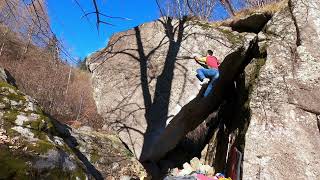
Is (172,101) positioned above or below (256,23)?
below

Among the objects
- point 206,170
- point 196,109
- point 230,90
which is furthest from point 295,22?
point 206,170

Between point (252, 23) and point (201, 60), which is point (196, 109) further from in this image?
point (252, 23)

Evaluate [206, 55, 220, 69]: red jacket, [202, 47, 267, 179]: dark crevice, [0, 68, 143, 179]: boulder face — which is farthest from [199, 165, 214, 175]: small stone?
[206, 55, 220, 69]: red jacket

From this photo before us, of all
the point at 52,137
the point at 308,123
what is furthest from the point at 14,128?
the point at 308,123

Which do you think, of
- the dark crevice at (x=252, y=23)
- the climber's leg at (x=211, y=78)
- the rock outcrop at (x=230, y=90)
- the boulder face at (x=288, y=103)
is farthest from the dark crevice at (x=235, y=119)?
the dark crevice at (x=252, y=23)

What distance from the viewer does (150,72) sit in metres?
8.66

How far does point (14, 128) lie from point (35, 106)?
820mm

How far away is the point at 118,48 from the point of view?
30.7 ft

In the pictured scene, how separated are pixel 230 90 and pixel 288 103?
3.07 m

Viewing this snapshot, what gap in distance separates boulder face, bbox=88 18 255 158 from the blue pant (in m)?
0.18

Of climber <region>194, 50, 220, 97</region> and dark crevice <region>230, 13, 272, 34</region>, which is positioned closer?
climber <region>194, 50, 220, 97</region>

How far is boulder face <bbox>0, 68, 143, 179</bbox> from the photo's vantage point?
4758 mm

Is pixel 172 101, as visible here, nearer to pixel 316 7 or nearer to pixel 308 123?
pixel 308 123

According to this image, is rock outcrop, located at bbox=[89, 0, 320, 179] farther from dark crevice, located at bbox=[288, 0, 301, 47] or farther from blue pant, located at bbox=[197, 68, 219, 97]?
blue pant, located at bbox=[197, 68, 219, 97]
